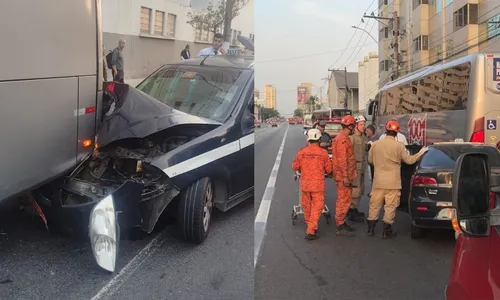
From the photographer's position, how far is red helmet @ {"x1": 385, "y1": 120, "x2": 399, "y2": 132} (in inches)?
67.1

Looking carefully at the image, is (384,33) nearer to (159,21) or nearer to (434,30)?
(434,30)

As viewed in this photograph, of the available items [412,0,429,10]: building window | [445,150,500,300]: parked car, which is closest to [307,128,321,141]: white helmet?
[412,0,429,10]: building window

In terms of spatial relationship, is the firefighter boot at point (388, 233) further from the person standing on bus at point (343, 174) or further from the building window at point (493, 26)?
the building window at point (493, 26)

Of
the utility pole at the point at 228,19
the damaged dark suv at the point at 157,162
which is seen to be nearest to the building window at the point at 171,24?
the damaged dark suv at the point at 157,162

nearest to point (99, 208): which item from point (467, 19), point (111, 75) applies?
point (111, 75)

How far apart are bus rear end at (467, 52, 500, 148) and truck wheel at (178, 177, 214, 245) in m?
0.93

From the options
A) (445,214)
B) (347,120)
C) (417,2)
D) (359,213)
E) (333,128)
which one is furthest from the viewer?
(359,213)

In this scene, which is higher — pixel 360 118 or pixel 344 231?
pixel 360 118

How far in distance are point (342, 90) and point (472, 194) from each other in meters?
0.79


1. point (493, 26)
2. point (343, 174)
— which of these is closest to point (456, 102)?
point (493, 26)

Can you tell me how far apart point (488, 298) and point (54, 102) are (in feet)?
4.73

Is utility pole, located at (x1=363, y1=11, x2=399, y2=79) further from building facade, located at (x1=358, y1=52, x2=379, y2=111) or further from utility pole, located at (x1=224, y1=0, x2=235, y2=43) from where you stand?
utility pole, located at (x1=224, y1=0, x2=235, y2=43)

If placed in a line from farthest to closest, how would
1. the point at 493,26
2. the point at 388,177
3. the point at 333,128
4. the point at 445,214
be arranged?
the point at 388,177
the point at 333,128
the point at 445,214
the point at 493,26

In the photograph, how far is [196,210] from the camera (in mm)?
1732
